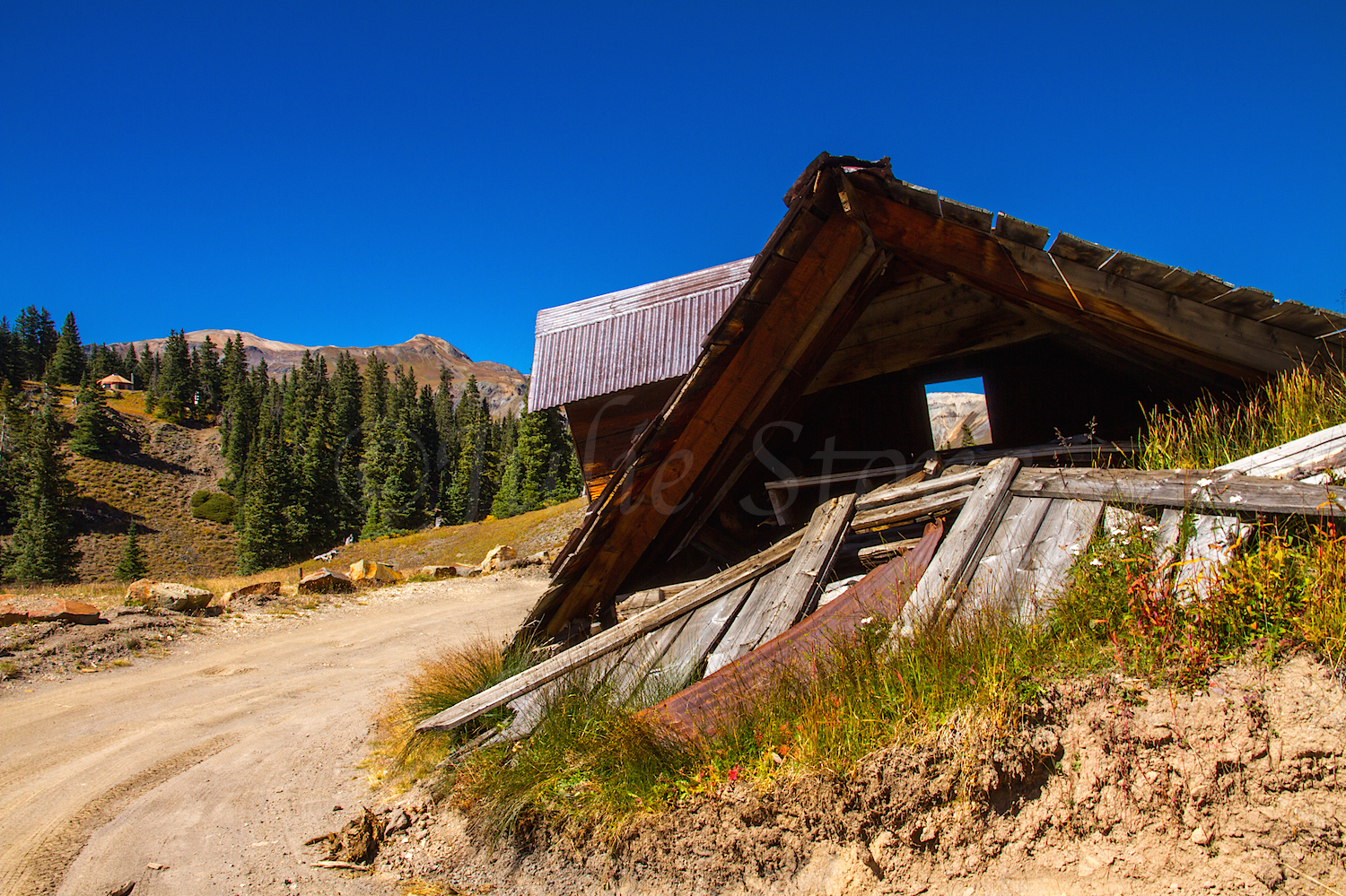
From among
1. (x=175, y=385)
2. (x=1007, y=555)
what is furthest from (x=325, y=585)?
(x=175, y=385)

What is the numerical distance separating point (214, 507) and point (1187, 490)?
105892mm

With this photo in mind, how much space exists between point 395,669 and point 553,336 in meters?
7.11

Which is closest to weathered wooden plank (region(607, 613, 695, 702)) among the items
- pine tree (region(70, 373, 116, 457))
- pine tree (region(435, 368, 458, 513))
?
pine tree (region(435, 368, 458, 513))

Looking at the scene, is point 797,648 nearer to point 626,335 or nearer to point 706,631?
point 706,631

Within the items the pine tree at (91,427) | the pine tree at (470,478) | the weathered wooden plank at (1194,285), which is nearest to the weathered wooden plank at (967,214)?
the weathered wooden plank at (1194,285)

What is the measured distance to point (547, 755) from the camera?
430cm

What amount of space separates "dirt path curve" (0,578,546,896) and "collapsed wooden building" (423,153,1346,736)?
1.39 meters

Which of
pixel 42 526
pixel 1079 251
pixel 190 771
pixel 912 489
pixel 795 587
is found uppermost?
pixel 42 526

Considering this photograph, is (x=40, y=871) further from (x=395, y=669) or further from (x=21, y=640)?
(x=21, y=640)

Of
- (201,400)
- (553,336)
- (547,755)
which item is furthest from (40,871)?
(201,400)

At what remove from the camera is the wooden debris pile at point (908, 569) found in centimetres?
335

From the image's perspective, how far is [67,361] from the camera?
128 metres

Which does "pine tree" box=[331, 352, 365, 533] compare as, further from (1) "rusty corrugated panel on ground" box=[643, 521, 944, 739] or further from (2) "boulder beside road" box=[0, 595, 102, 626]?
(1) "rusty corrugated panel on ground" box=[643, 521, 944, 739]

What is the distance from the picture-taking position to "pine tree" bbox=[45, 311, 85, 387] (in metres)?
125
